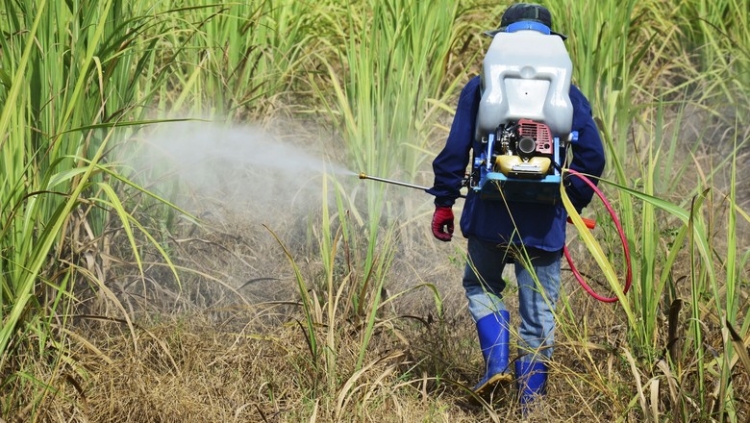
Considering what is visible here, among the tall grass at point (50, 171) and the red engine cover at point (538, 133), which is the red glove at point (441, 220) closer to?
the red engine cover at point (538, 133)

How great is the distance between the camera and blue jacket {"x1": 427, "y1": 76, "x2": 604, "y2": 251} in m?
3.61

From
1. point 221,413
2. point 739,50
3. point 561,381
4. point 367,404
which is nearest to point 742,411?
point 561,381

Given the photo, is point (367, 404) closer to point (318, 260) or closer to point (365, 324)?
point (365, 324)

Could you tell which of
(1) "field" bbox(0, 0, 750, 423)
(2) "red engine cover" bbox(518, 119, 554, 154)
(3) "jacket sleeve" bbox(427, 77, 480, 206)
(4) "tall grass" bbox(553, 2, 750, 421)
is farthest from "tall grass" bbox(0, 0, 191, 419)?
(4) "tall grass" bbox(553, 2, 750, 421)

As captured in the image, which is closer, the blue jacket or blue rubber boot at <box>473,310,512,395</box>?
the blue jacket

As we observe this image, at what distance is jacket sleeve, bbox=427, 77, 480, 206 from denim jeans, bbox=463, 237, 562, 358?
0.23 m

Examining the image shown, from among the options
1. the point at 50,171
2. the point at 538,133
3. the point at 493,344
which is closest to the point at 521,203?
the point at 538,133

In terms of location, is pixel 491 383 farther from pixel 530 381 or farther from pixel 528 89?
pixel 528 89

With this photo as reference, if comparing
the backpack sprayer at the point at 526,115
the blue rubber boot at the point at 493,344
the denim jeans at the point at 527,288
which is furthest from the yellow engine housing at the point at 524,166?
the blue rubber boot at the point at 493,344

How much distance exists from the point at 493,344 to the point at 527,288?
229mm

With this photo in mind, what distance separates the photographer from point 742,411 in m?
3.20

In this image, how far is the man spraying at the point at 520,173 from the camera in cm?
336

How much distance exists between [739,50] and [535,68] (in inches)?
125

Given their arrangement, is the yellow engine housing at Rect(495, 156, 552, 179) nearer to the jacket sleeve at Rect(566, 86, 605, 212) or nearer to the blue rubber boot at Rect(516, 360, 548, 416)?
the jacket sleeve at Rect(566, 86, 605, 212)
